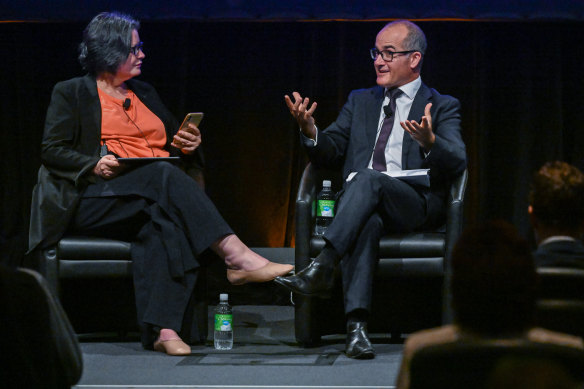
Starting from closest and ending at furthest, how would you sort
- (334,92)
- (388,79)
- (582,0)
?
(388,79) → (582,0) → (334,92)

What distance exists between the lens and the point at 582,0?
4.12 metres

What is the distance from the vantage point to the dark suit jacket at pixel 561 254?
149 cm

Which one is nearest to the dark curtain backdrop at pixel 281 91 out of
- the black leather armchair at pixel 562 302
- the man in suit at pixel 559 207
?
the man in suit at pixel 559 207

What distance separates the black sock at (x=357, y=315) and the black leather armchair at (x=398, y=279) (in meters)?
0.21

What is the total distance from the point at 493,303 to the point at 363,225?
5.97 feet

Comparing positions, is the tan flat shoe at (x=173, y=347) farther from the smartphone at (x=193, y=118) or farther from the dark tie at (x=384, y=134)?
the dark tie at (x=384, y=134)

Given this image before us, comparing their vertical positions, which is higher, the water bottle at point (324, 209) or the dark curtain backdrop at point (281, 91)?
the dark curtain backdrop at point (281, 91)

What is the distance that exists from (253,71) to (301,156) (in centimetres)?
54

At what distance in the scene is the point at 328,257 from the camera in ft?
9.64

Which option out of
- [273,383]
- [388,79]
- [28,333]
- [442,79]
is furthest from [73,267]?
[442,79]

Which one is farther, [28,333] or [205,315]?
[205,315]

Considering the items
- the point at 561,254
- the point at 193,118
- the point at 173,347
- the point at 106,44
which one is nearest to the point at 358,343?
the point at 173,347

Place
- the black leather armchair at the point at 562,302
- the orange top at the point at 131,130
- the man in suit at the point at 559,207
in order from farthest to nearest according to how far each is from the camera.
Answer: the orange top at the point at 131,130, the man in suit at the point at 559,207, the black leather armchair at the point at 562,302

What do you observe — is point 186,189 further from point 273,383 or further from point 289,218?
point 289,218
